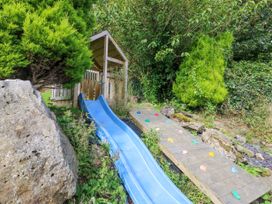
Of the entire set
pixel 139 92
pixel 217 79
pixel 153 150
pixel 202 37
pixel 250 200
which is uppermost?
pixel 202 37

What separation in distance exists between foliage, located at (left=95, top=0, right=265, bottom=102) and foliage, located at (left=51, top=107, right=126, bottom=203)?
4.53 metres

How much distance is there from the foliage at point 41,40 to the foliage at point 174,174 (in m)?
1.84

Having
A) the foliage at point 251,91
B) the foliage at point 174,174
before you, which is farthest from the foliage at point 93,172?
the foliage at point 251,91

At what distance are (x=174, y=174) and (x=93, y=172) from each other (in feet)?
4.30

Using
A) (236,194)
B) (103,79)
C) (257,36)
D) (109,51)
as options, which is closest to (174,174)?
(236,194)

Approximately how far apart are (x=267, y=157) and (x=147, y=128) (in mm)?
2661

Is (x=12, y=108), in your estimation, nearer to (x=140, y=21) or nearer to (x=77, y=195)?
(x=77, y=195)

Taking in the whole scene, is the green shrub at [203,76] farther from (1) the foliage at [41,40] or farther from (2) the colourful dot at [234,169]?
(1) the foliage at [41,40]

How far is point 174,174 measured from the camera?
3.84m

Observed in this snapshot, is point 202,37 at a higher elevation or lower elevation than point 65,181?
higher

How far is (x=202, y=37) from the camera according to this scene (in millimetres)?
7738

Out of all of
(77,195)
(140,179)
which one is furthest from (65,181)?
(140,179)

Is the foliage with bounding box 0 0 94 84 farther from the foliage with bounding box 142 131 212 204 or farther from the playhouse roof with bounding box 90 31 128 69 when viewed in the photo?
the playhouse roof with bounding box 90 31 128 69

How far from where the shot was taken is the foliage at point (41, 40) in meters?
3.58
